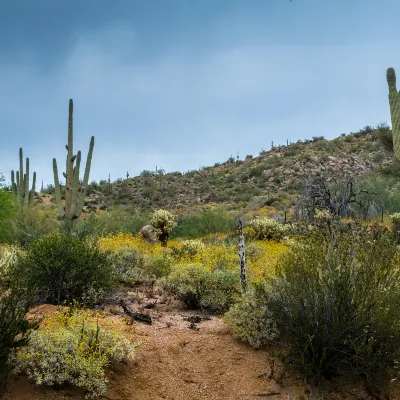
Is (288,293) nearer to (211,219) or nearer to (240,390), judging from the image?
(240,390)

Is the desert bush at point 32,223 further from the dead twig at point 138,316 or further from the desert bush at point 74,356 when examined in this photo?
the desert bush at point 74,356

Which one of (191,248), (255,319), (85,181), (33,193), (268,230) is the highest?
(33,193)

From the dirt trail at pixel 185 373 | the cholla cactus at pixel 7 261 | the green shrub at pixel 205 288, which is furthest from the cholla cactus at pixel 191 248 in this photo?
the dirt trail at pixel 185 373

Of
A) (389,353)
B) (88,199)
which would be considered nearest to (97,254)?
(389,353)

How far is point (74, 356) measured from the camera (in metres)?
4.91

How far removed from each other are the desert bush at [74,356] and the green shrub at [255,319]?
1.74 meters

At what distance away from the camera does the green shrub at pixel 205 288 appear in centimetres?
812

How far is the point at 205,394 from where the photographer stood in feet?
17.3

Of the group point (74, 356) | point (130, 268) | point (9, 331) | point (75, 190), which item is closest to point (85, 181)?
point (75, 190)

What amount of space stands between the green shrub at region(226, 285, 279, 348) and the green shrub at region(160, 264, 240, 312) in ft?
4.24

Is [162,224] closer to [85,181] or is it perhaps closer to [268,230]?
[85,181]

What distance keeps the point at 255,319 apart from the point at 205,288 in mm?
2199

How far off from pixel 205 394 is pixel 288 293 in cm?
164

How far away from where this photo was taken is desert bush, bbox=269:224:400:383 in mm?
5180
